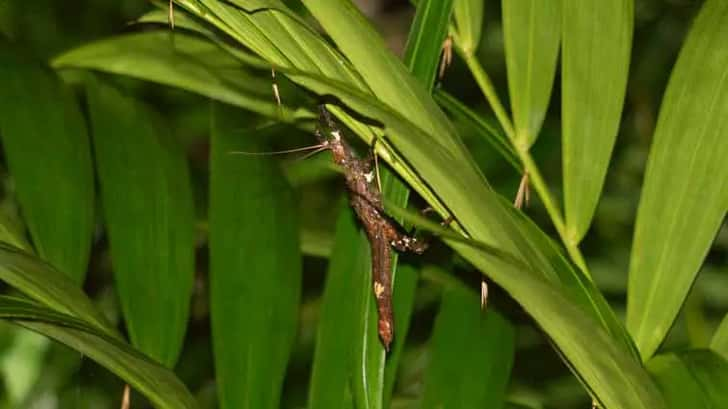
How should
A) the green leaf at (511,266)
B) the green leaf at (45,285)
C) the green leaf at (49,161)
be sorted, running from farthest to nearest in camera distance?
the green leaf at (49,161) → the green leaf at (45,285) → the green leaf at (511,266)

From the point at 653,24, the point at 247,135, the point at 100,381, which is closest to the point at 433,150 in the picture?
the point at 247,135

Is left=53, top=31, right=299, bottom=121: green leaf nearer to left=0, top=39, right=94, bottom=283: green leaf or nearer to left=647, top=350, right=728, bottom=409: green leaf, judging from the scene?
left=0, top=39, right=94, bottom=283: green leaf

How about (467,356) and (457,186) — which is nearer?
(457,186)

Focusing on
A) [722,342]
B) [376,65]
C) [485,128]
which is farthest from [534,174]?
[376,65]

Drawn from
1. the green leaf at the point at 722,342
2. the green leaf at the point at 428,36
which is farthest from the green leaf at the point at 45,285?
the green leaf at the point at 722,342

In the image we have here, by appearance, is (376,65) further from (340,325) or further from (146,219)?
(146,219)

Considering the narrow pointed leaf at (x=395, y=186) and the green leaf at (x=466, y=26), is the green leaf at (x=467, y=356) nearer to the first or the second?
the narrow pointed leaf at (x=395, y=186)

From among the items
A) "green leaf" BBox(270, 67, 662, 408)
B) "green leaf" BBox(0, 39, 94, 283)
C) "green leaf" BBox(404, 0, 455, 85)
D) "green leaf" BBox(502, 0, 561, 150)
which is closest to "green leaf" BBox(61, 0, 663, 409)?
"green leaf" BBox(270, 67, 662, 408)
